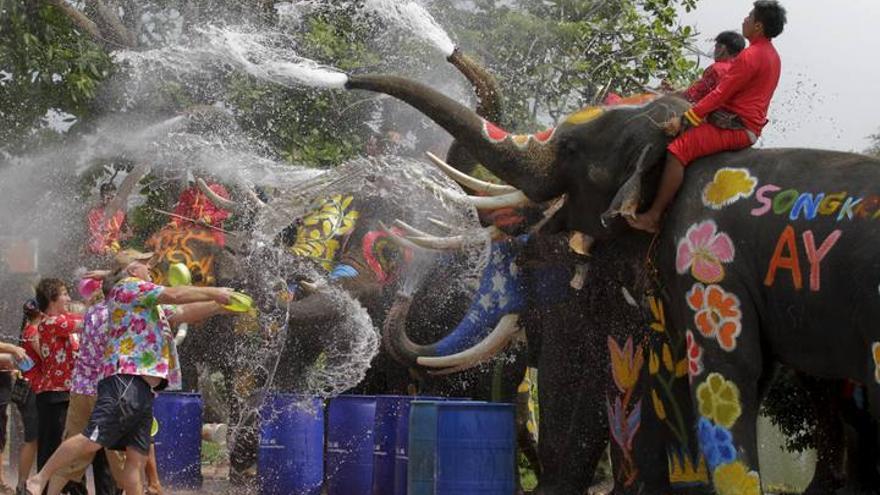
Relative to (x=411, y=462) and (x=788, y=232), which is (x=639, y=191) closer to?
(x=788, y=232)

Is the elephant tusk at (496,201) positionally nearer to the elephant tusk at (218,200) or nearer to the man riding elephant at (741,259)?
the man riding elephant at (741,259)

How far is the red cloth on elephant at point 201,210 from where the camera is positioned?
573 inches

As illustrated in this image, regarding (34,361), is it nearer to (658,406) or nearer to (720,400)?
(658,406)

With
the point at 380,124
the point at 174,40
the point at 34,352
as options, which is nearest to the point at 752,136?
the point at 34,352

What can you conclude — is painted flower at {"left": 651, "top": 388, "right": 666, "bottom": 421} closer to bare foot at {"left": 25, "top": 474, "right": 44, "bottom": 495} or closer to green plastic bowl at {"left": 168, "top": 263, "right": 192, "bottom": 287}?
green plastic bowl at {"left": 168, "top": 263, "right": 192, "bottom": 287}

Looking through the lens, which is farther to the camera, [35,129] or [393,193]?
[35,129]

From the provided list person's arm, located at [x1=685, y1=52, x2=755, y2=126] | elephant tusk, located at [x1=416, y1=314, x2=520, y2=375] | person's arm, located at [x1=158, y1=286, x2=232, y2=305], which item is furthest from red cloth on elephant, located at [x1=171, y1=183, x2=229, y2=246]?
person's arm, located at [x1=685, y1=52, x2=755, y2=126]

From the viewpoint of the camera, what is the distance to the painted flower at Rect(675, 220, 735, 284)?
742 cm

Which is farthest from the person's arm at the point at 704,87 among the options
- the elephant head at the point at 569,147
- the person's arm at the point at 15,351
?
the person's arm at the point at 15,351

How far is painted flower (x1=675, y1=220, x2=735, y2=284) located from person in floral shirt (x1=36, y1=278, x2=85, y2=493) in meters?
4.81

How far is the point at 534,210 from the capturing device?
30.4 ft

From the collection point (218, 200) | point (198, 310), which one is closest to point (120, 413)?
point (198, 310)

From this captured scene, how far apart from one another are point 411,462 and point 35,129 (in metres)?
9.17

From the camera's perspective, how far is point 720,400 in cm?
741
